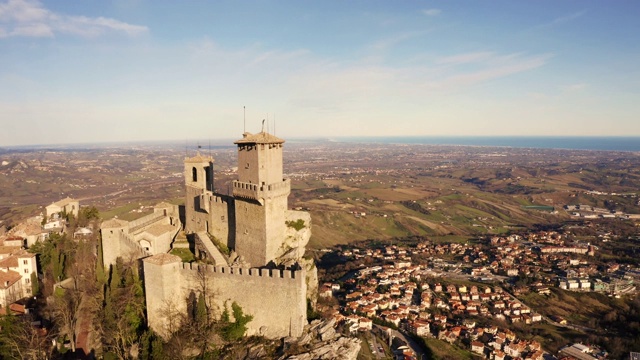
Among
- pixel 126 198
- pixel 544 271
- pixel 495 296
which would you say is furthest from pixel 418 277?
pixel 126 198

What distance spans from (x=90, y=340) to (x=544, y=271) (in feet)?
323

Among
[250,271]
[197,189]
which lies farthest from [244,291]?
[197,189]

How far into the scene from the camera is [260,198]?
98.5ft

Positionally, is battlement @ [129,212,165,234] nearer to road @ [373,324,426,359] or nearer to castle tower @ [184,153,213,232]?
castle tower @ [184,153,213,232]

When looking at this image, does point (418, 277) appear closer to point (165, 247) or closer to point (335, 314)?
point (335, 314)

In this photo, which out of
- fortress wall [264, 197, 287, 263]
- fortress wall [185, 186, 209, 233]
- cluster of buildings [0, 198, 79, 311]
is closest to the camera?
fortress wall [264, 197, 287, 263]

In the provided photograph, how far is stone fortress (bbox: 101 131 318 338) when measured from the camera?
2653cm

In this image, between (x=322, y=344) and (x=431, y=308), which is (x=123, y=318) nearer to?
(x=322, y=344)

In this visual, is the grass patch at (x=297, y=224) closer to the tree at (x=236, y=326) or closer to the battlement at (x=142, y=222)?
the tree at (x=236, y=326)

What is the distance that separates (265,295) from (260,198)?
7.26 metres

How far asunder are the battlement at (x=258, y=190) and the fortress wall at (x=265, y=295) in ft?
19.0

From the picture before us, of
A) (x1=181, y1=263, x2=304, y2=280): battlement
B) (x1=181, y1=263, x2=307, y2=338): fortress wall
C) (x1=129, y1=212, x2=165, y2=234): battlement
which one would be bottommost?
(x1=181, y1=263, x2=307, y2=338): fortress wall

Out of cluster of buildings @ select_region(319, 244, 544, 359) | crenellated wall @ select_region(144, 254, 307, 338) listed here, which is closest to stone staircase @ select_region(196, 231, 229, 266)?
crenellated wall @ select_region(144, 254, 307, 338)

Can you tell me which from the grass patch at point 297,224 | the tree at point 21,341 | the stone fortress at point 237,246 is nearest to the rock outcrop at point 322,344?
the stone fortress at point 237,246
